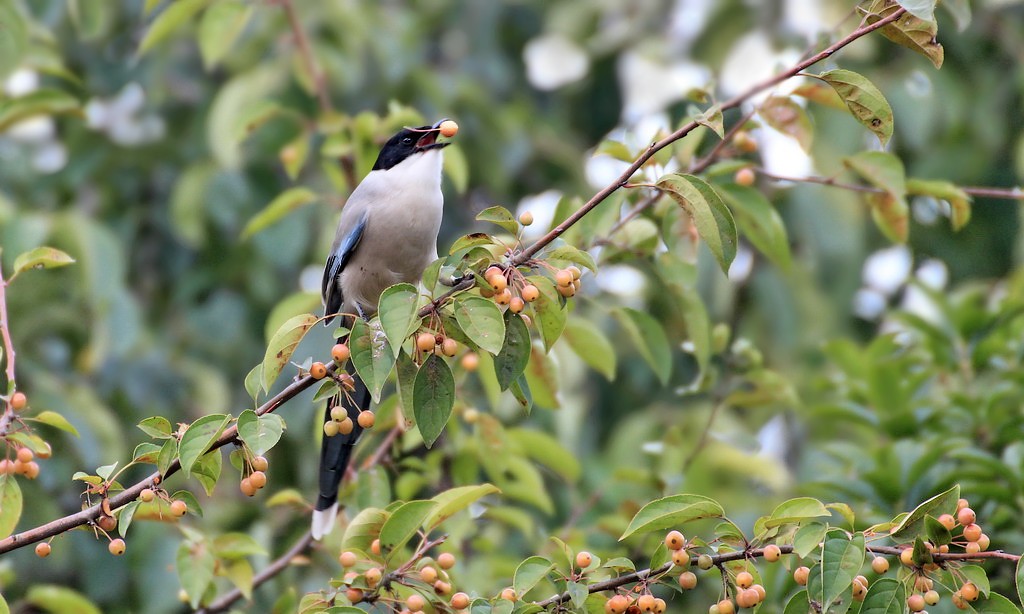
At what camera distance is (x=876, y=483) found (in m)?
3.77

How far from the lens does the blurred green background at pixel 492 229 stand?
13.8 feet

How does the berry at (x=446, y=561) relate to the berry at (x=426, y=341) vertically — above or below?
below

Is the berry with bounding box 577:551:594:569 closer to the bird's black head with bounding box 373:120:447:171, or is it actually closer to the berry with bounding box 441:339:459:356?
the berry with bounding box 441:339:459:356

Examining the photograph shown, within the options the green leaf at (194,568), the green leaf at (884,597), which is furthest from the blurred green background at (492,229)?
the green leaf at (884,597)

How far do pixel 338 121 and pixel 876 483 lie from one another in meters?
2.35

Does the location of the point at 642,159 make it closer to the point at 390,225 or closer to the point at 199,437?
the point at 199,437

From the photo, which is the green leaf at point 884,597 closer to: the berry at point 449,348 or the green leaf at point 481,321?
the green leaf at point 481,321

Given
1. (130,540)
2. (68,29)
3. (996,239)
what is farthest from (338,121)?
(996,239)

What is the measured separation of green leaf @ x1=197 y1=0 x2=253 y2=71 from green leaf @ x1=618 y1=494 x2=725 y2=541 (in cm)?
284

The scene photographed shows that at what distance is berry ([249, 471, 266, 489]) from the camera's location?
247 cm

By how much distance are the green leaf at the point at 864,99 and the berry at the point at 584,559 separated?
3.74 ft

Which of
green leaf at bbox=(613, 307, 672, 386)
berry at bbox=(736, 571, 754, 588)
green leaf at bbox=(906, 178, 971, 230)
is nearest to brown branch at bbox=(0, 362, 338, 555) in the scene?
berry at bbox=(736, 571, 754, 588)

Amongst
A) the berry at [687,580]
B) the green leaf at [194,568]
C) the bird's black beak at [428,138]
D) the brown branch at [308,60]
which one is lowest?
the green leaf at [194,568]

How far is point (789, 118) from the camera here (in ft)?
11.7
